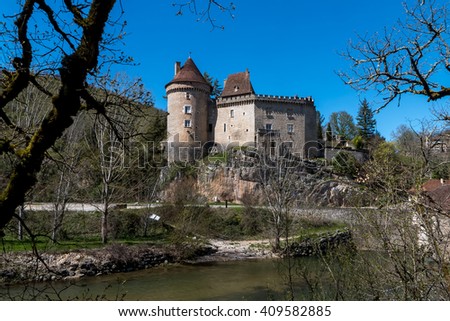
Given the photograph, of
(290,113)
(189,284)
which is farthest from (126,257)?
(290,113)

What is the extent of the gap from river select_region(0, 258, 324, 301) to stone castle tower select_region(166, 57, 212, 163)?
82.6ft

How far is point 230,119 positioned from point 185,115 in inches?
204

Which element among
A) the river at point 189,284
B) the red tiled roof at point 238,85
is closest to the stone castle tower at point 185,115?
the red tiled roof at point 238,85

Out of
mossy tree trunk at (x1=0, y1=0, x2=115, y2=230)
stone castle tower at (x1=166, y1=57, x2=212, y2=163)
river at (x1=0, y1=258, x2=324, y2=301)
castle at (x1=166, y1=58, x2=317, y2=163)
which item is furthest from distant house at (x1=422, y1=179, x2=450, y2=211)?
stone castle tower at (x1=166, y1=57, x2=212, y2=163)

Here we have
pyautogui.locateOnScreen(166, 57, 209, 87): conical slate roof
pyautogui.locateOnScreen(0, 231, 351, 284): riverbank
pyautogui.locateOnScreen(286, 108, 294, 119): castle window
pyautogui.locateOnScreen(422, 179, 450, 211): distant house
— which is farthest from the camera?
pyautogui.locateOnScreen(286, 108, 294, 119): castle window

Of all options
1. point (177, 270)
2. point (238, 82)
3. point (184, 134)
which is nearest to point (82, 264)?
point (177, 270)

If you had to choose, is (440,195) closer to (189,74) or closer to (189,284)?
(189,284)

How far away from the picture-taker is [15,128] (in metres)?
2.91

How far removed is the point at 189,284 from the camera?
519 inches

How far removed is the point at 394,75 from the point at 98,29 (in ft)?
10.9

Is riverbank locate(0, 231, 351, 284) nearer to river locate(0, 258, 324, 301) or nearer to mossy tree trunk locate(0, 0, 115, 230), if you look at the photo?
river locate(0, 258, 324, 301)

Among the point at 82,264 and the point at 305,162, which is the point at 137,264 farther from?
the point at 305,162

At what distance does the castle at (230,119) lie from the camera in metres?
41.4

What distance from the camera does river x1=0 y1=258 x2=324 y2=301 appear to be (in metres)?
11.3
